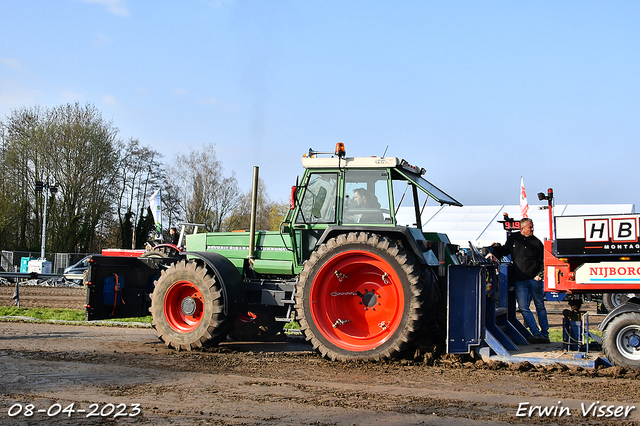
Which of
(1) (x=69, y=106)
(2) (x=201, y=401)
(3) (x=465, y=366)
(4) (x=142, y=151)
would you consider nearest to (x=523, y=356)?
(3) (x=465, y=366)

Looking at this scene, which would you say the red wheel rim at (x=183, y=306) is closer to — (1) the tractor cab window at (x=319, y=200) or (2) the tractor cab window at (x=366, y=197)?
(1) the tractor cab window at (x=319, y=200)

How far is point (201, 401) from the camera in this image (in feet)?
16.1

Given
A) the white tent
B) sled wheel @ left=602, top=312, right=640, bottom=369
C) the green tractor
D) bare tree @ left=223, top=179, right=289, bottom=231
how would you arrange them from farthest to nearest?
1. bare tree @ left=223, top=179, right=289, bottom=231
2. the white tent
3. the green tractor
4. sled wheel @ left=602, top=312, right=640, bottom=369

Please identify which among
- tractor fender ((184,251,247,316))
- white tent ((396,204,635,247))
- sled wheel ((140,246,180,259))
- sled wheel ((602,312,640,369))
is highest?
white tent ((396,204,635,247))

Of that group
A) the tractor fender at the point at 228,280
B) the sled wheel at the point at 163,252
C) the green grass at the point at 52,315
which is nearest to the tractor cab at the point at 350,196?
the tractor fender at the point at 228,280

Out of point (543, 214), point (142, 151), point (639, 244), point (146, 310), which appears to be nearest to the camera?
point (639, 244)

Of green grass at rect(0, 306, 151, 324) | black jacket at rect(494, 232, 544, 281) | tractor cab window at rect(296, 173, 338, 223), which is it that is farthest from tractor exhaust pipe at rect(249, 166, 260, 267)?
green grass at rect(0, 306, 151, 324)

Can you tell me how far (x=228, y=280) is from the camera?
7496 millimetres

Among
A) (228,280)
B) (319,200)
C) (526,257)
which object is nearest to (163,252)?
(228,280)

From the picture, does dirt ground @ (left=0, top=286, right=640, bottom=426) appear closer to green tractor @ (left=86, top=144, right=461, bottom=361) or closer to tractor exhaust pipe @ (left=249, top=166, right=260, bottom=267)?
green tractor @ (left=86, top=144, right=461, bottom=361)

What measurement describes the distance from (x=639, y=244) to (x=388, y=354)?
2.92m

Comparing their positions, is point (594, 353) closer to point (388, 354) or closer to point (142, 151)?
point (388, 354)

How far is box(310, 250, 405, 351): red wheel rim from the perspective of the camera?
6867 millimetres

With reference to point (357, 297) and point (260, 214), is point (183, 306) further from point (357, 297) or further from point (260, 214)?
point (260, 214)
